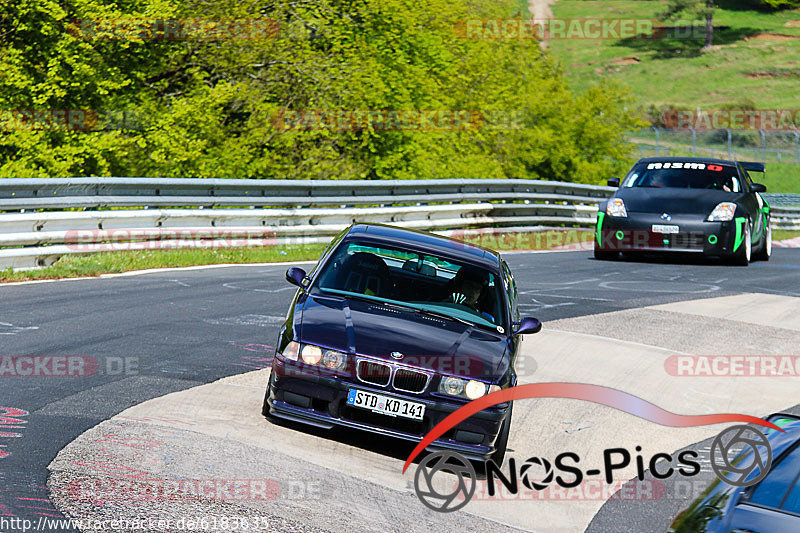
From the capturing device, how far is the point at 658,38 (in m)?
128

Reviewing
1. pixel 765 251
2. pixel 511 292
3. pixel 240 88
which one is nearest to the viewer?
pixel 511 292

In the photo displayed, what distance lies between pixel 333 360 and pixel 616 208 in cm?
1109

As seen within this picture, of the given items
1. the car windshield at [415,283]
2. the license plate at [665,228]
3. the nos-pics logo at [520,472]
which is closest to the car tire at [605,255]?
the license plate at [665,228]

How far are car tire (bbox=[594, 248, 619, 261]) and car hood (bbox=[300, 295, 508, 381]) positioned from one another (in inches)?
436

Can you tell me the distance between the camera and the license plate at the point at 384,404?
609cm

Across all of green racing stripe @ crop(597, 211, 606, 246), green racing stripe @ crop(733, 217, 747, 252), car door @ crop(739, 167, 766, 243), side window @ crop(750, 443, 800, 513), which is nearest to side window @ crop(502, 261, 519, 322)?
side window @ crop(750, 443, 800, 513)

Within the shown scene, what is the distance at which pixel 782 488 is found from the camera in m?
2.97

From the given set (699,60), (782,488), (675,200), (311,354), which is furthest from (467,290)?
(699,60)

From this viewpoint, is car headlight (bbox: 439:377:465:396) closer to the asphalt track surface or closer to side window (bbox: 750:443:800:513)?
the asphalt track surface

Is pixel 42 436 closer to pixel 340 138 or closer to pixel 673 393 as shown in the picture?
pixel 673 393

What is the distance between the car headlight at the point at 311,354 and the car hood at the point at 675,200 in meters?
11.0

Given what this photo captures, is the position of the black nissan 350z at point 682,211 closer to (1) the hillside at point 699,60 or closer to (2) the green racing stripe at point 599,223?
(2) the green racing stripe at point 599,223

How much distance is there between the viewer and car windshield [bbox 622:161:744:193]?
17047 millimetres

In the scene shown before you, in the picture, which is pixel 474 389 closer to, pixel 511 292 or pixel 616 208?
pixel 511 292
